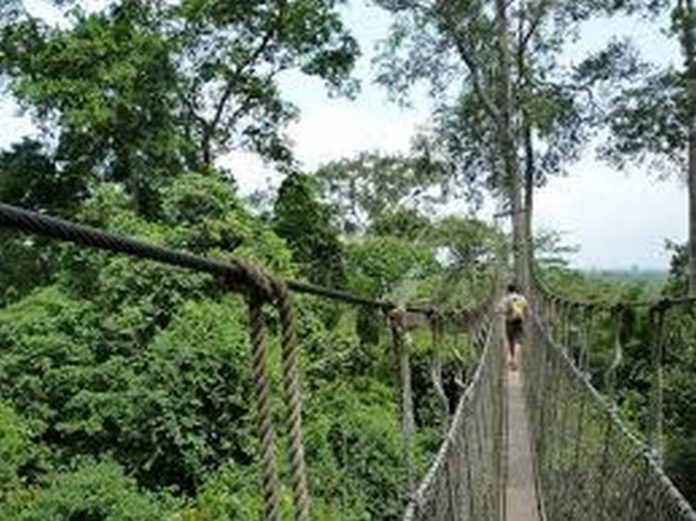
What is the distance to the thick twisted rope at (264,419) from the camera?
110cm

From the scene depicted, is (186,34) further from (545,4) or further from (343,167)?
(343,167)

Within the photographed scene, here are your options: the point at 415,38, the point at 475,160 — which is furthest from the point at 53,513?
the point at 475,160

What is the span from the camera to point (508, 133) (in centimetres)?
1752

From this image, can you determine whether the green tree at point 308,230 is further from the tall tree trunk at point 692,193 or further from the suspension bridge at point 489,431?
the suspension bridge at point 489,431

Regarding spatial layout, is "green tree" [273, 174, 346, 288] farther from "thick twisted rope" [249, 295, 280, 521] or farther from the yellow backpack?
"thick twisted rope" [249, 295, 280, 521]

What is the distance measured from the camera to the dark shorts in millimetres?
9670

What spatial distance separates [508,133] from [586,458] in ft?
43.9

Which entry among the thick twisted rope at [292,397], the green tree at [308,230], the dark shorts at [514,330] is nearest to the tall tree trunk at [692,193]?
the green tree at [308,230]

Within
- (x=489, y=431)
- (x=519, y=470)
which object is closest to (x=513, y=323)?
(x=519, y=470)

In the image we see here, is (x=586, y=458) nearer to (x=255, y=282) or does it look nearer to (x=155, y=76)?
(x=255, y=282)

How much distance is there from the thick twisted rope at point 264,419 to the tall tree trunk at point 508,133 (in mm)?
15888

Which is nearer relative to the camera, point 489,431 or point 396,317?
point 396,317

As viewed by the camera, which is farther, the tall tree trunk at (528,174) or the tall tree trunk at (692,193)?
the tall tree trunk at (528,174)

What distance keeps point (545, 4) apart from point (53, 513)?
13.0 meters
